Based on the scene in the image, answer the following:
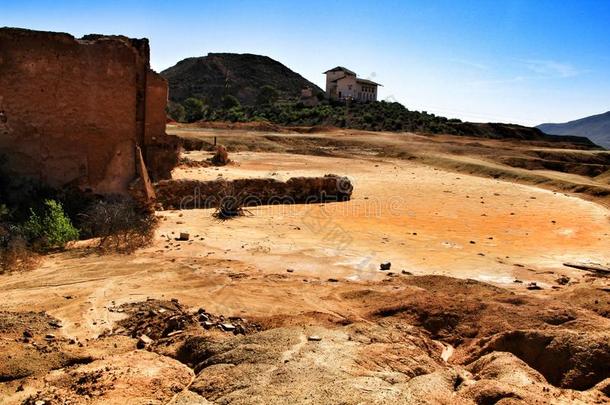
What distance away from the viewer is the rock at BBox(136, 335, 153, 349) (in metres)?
5.04

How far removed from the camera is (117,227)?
353 inches

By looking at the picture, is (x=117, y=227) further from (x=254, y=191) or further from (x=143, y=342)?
(x=254, y=191)

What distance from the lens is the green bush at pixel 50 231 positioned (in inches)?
328

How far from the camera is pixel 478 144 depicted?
3516cm

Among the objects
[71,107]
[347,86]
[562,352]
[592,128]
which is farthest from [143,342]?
[592,128]

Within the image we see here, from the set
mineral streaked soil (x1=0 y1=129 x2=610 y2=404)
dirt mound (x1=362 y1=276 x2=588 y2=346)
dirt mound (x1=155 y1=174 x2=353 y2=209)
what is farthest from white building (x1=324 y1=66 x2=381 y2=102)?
dirt mound (x1=362 y1=276 x2=588 y2=346)

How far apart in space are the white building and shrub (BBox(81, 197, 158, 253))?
5433 centimetres

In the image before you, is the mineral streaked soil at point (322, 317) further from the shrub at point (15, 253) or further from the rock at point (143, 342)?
the shrub at point (15, 253)

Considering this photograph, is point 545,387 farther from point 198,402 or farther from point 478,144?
point 478,144

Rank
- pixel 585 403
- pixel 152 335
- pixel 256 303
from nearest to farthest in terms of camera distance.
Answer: pixel 585 403
pixel 152 335
pixel 256 303

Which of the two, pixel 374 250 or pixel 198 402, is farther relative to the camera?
pixel 374 250

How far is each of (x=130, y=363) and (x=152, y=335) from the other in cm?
75

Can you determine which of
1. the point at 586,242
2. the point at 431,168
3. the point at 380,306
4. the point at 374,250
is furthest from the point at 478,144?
the point at 380,306

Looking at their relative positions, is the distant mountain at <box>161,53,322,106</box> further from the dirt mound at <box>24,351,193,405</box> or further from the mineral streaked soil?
the dirt mound at <box>24,351,193,405</box>
